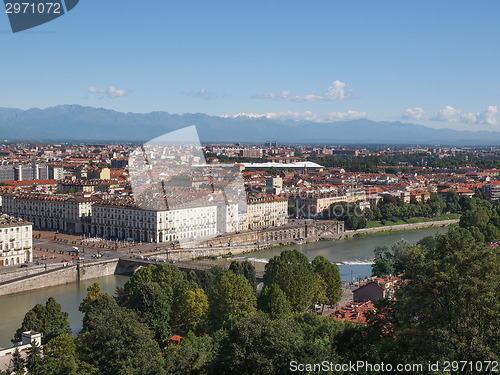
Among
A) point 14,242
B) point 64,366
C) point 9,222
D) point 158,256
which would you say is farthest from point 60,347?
point 158,256

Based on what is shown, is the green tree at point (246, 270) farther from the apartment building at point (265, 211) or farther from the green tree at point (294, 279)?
the apartment building at point (265, 211)

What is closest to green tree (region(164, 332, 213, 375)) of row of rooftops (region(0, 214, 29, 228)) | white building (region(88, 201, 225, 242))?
row of rooftops (region(0, 214, 29, 228))

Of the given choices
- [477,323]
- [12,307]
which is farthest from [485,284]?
[12,307]

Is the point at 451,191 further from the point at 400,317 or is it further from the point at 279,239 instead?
the point at 400,317

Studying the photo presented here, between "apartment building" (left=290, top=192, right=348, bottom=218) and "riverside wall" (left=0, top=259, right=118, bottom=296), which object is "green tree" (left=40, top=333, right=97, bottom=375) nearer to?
"riverside wall" (left=0, top=259, right=118, bottom=296)

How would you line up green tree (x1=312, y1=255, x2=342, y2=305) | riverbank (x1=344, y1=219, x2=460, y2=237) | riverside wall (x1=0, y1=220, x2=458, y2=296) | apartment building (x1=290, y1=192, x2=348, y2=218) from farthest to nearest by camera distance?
apartment building (x1=290, y1=192, x2=348, y2=218) < riverbank (x1=344, y1=219, x2=460, y2=237) < riverside wall (x1=0, y1=220, x2=458, y2=296) < green tree (x1=312, y1=255, x2=342, y2=305)

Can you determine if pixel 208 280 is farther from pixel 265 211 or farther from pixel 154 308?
pixel 265 211
